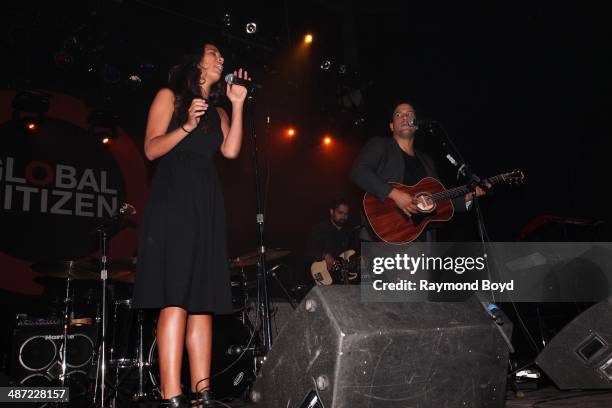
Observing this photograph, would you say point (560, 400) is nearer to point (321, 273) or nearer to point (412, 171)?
point (412, 171)

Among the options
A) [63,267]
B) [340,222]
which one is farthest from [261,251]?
[340,222]

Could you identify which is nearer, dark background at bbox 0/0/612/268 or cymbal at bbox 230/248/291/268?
cymbal at bbox 230/248/291/268

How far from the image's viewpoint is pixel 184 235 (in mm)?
2289

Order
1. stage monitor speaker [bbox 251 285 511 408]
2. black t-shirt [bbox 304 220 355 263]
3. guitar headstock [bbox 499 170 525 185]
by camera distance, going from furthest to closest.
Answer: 1. black t-shirt [bbox 304 220 355 263]
2. guitar headstock [bbox 499 170 525 185]
3. stage monitor speaker [bbox 251 285 511 408]

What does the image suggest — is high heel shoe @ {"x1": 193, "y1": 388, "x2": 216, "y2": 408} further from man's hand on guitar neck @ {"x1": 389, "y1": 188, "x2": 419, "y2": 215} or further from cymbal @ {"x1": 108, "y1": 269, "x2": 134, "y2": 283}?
cymbal @ {"x1": 108, "y1": 269, "x2": 134, "y2": 283}

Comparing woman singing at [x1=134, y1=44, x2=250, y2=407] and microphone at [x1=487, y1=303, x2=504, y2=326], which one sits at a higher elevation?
woman singing at [x1=134, y1=44, x2=250, y2=407]

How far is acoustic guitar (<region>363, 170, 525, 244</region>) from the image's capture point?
3.51 m

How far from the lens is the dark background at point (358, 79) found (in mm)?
5301

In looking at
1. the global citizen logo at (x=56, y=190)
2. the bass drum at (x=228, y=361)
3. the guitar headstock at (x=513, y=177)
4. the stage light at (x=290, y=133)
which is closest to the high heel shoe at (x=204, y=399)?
the bass drum at (x=228, y=361)

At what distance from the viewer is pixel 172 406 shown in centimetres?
212

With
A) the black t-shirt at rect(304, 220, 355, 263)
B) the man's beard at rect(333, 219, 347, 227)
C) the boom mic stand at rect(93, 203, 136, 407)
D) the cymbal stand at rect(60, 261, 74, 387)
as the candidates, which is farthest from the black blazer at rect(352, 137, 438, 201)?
the man's beard at rect(333, 219, 347, 227)

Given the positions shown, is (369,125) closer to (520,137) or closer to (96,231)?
(520,137)

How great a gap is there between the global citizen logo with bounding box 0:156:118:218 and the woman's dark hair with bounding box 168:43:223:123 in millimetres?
4022

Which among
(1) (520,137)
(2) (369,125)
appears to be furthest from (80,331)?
(2) (369,125)
